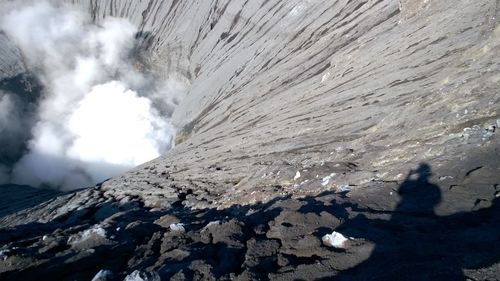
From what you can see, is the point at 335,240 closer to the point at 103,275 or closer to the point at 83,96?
the point at 103,275

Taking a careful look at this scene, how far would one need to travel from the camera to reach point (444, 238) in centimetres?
505

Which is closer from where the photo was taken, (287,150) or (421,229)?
(421,229)

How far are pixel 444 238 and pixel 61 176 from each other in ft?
118

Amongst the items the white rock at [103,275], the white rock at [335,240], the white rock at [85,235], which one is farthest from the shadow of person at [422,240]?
the white rock at [85,235]

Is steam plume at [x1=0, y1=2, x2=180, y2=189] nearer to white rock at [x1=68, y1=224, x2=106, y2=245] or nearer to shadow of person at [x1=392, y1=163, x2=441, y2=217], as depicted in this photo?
white rock at [x1=68, y1=224, x2=106, y2=245]

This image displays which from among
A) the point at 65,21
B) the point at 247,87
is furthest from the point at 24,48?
the point at 247,87

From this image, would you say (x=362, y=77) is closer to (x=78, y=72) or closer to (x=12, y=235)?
(x=12, y=235)

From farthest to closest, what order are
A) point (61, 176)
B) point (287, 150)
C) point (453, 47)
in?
point (61, 176) < point (287, 150) < point (453, 47)

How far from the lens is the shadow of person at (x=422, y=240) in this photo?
435 centimetres

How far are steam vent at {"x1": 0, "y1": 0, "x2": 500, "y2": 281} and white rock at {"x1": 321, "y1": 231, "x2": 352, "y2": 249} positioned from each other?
0.02 meters

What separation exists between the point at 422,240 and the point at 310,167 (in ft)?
15.4

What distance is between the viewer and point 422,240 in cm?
508

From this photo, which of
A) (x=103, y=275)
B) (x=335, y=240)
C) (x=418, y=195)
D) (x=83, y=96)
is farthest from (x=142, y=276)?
(x=83, y=96)

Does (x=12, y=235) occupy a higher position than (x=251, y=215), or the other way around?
(x=12, y=235)
